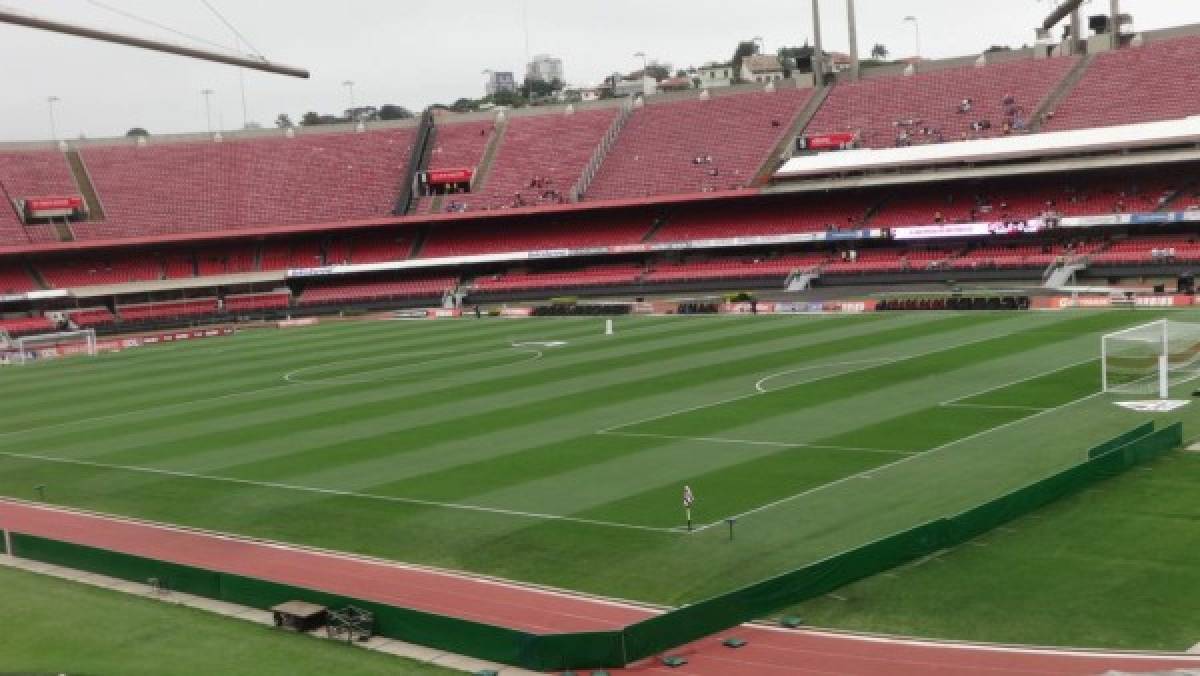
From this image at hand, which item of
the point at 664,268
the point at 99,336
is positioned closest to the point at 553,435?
the point at 664,268

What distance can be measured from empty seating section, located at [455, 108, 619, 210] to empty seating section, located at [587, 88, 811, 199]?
8.53 feet

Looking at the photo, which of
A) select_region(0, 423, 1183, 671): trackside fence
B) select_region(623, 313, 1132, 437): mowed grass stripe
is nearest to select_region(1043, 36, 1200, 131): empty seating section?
select_region(623, 313, 1132, 437): mowed grass stripe

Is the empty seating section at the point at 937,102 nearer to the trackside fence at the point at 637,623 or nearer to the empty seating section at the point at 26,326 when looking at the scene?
the empty seating section at the point at 26,326

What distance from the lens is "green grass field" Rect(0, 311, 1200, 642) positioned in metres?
24.7

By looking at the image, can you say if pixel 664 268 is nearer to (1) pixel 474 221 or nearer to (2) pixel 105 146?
(1) pixel 474 221

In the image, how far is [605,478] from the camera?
29.9 meters

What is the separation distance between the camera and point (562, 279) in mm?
92938

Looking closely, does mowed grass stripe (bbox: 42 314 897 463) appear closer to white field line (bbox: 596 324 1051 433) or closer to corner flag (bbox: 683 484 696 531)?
white field line (bbox: 596 324 1051 433)

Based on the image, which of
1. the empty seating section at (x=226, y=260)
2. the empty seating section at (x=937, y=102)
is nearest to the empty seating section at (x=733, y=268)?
the empty seating section at (x=937, y=102)

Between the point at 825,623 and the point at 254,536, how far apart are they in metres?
14.1

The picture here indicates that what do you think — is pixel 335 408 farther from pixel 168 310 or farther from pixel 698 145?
pixel 168 310

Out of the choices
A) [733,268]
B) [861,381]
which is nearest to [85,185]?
[733,268]

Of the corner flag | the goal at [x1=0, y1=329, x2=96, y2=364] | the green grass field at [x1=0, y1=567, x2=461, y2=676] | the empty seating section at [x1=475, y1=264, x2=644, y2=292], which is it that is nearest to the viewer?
the green grass field at [x1=0, y1=567, x2=461, y2=676]

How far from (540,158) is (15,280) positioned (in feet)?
138
